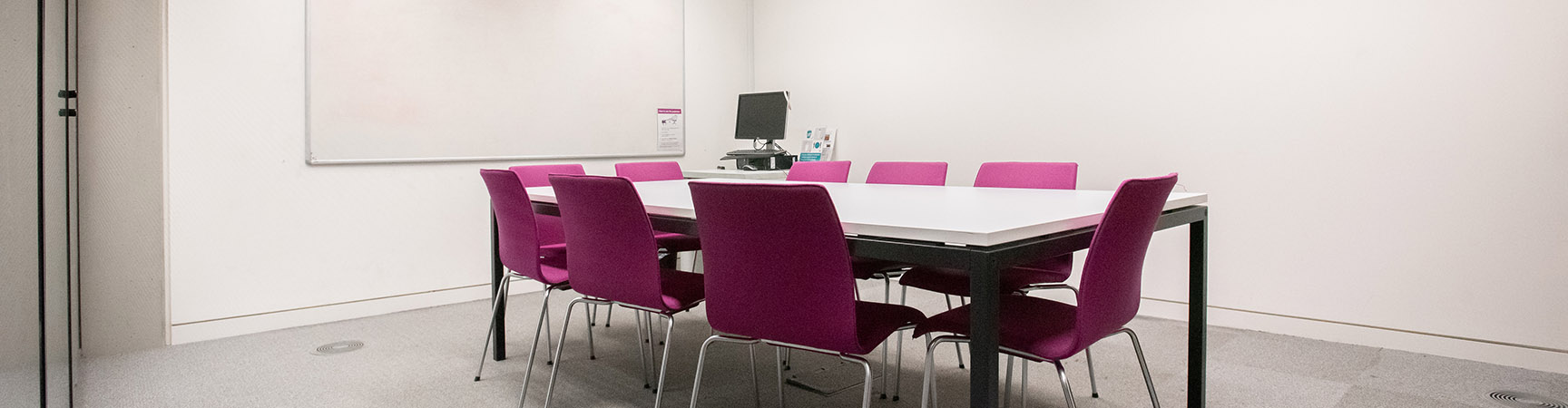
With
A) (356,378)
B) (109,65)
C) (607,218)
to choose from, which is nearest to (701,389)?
(607,218)

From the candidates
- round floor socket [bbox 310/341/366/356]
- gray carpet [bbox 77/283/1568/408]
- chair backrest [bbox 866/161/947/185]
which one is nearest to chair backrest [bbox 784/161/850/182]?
chair backrest [bbox 866/161/947/185]

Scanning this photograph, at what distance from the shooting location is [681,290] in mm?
2303

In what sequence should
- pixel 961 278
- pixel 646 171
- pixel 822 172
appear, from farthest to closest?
pixel 646 171 → pixel 822 172 → pixel 961 278

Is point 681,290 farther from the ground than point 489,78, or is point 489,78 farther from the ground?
point 489,78

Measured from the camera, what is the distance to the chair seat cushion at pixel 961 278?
245 centimetres

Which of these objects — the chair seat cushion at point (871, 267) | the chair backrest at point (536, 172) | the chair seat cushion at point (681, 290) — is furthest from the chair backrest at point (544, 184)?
the chair seat cushion at point (871, 267)

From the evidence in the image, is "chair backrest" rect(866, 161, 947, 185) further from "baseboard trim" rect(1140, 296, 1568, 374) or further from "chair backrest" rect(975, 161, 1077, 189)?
"baseboard trim" rect(1140, 296, 1568, 374)

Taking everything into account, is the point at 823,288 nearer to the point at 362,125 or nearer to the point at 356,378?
the point at 356,378

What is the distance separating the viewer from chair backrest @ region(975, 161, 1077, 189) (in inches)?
119

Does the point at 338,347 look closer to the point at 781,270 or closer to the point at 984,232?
the point at 781,270

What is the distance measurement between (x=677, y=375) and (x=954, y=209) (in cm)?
141

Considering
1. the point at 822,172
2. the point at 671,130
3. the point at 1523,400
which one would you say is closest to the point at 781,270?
the point at 822,172

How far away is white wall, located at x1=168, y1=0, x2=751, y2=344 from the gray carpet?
0.29 m

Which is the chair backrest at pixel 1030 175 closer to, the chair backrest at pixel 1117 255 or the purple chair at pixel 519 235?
the chair backrest at pixel 1117 255
